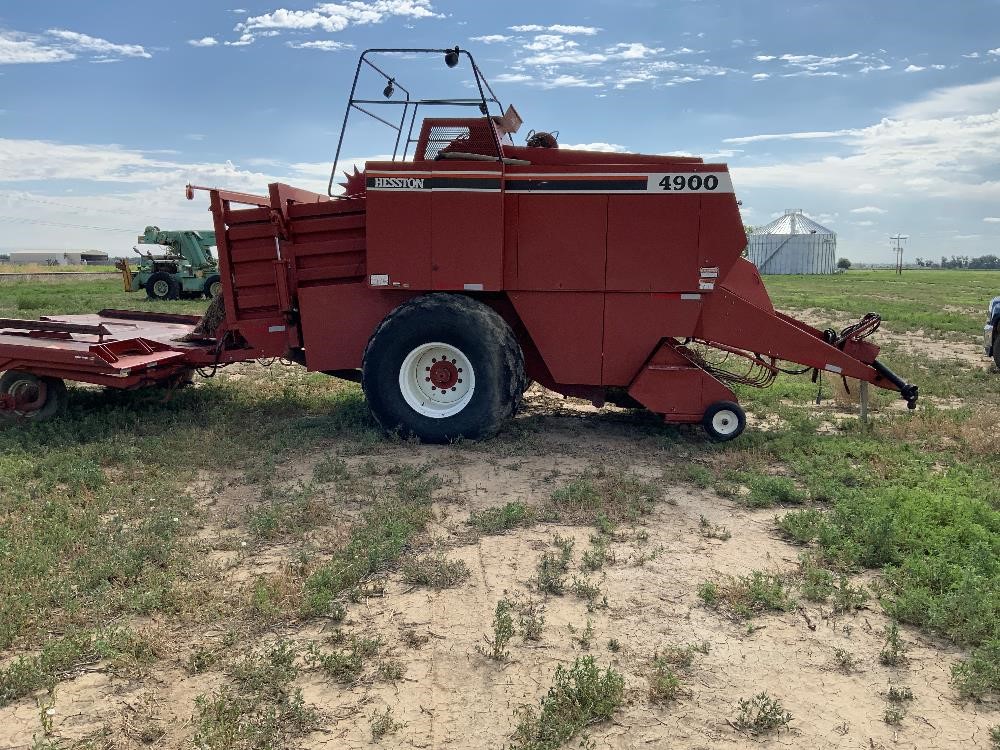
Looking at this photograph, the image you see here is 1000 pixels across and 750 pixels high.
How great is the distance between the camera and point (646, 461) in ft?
21.5

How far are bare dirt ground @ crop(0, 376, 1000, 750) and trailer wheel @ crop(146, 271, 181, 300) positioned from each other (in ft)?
76.8

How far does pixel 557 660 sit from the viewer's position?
3.45 metres

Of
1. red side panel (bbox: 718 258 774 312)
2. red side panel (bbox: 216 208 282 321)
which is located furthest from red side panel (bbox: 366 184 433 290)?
red side panel (bbox: 718 258 774 312)

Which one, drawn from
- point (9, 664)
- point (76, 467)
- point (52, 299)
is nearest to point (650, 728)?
point (9, 664)

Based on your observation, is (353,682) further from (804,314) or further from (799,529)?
(804,314)

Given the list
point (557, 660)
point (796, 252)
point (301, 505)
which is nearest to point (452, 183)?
point (301, 505)

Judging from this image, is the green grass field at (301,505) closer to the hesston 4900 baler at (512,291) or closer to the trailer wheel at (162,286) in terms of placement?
the hesston 4900 baler at (512,291)

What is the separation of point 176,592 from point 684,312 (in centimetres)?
479

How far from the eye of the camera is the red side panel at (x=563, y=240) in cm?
684

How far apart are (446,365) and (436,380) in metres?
0.18

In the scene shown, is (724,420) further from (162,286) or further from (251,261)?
(162,286)

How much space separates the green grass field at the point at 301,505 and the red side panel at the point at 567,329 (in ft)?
2.81

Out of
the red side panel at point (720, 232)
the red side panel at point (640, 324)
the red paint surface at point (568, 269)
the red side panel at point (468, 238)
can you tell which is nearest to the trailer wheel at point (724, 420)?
the red paint surface at point (568, 269)

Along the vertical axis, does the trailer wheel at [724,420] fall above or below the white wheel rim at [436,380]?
below
